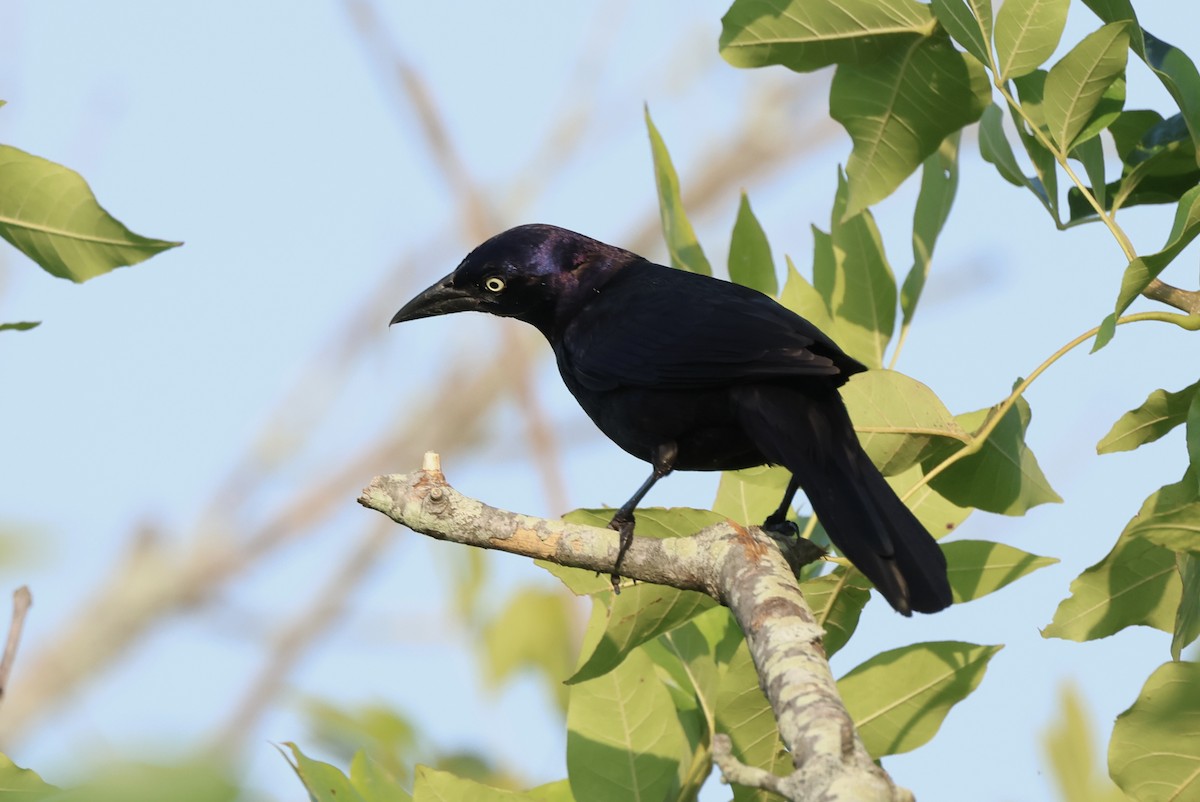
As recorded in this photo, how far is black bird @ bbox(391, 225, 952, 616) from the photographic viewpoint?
257cm

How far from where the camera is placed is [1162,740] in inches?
89.4

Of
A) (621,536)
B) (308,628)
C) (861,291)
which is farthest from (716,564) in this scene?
(308,628)

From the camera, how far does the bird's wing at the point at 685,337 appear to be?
10.1 feet

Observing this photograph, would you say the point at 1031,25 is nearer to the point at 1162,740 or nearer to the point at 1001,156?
the point at 1001,156

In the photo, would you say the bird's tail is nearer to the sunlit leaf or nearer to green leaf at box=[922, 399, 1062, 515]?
green leaf at box=[922, 399, 1062, 515]

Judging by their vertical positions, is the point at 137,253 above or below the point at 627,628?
above

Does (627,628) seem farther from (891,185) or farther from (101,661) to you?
(101,661)

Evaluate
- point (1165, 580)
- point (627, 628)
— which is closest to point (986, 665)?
point (1165, 580)

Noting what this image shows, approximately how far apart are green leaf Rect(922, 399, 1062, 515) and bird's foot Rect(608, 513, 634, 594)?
22.8 inches

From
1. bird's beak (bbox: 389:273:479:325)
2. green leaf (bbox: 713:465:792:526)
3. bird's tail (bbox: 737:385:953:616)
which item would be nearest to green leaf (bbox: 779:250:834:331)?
bird's tail (bbox: 737:385:953:616)

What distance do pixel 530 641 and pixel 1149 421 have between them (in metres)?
1.88

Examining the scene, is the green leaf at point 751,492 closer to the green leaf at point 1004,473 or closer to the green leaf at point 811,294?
the green leaf at point 811,294

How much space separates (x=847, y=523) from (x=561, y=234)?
199 centimetres

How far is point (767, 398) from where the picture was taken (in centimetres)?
323
